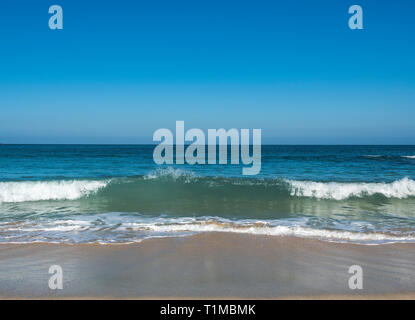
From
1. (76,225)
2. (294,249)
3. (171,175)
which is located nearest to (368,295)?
(294,249)

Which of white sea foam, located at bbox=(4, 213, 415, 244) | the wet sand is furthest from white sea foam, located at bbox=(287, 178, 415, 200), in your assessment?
the wet sand

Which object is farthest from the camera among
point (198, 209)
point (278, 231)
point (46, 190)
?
point (46, 190)

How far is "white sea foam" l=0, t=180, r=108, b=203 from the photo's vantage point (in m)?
12.7

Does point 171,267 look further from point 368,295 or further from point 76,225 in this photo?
point 76,225

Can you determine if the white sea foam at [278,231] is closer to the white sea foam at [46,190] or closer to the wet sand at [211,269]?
the wet sand at [211,269]

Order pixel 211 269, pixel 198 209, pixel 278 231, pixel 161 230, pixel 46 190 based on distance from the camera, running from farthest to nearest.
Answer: pixel 46 190
pixel 198 209
pixel 161 230
pixel 278 231
pixel 211 269

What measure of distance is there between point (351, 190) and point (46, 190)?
13.5 meters

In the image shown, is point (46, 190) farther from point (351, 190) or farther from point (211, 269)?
point (351, 190)

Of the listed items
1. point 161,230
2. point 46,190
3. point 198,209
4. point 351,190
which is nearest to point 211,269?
point 161,230

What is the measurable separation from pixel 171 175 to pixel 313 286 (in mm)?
13662

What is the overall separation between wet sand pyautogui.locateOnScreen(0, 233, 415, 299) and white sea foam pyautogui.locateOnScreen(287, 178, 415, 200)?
727 centimetres

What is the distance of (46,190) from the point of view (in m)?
13.8

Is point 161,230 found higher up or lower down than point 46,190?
lower down

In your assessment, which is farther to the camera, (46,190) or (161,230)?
(46,190)
